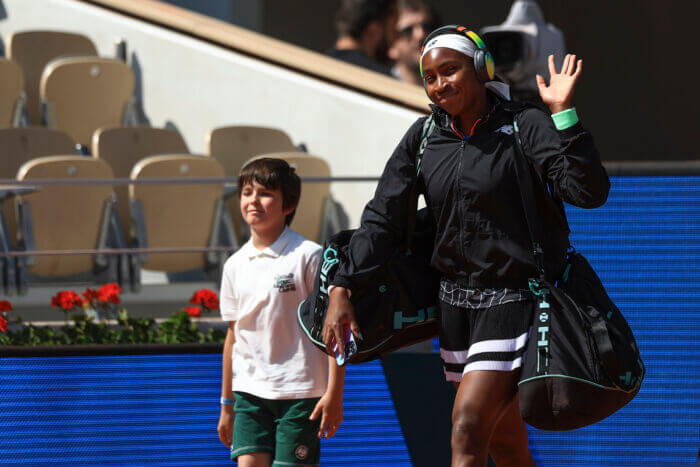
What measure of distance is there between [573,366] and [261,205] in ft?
3.16

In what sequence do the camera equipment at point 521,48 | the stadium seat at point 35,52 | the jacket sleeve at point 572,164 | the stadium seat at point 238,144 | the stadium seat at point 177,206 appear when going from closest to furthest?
the jacket sleeve at point 572,164
the stadium seat at point 177,206
the camera equipment at point 521,48
the stadium seat at point 238,144
the stadium seat at point 35,52

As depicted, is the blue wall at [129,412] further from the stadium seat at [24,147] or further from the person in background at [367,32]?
the person in background at [367,32]

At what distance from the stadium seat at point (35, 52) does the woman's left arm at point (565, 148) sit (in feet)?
15.3

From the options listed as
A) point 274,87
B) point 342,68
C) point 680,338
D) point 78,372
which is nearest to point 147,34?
point 274,87

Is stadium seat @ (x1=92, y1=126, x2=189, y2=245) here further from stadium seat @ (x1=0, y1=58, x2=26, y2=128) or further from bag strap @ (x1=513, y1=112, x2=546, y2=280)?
bag strap @ (x1=513, y1=112, x2=546, y2=280)

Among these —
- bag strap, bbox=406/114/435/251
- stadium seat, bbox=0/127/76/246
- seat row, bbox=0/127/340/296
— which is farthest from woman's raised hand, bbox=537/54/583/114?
stadium seat, bbox=0/127/76/246

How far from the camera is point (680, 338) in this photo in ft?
9.59

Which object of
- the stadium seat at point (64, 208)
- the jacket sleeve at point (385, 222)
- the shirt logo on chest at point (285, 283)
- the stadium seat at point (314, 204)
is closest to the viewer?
the jacket sleeve at point (385, 222)

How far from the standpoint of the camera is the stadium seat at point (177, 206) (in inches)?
183

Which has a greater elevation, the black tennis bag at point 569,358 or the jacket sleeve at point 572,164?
the jacket sleeve at point 572,164

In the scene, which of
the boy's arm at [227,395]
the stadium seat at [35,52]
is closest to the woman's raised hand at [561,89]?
the boy's arm at [227,395]

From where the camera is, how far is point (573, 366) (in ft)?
6.90

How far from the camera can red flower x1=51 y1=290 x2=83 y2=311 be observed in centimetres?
357

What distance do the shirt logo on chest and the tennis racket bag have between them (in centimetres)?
71
